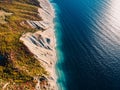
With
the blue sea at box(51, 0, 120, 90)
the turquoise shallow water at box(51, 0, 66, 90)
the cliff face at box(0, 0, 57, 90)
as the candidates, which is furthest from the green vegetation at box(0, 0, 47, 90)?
the blue sea at box(51, 0, 120, 90)

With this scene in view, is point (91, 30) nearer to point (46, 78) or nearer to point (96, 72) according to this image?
point (96, 72)

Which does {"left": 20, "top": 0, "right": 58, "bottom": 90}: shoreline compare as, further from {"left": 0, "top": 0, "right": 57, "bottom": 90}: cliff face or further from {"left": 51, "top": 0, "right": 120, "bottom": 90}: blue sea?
{"left": 51, "top": 0, "right": 120, "bottom": 90}: blue sea

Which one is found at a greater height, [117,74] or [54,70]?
[117,74]

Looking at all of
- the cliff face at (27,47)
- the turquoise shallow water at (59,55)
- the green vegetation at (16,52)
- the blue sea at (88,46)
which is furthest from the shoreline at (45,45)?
the green vegetation at (16,52)

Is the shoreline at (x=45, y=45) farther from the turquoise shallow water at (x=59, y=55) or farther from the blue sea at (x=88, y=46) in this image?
the blue sea at (x=88, y=46)

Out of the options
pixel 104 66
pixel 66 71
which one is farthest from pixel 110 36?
pixel 66 71

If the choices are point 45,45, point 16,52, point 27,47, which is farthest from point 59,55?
point 16,52

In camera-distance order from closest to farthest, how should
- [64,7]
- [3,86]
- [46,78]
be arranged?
[3,86] → [46,78] → [64,7]
